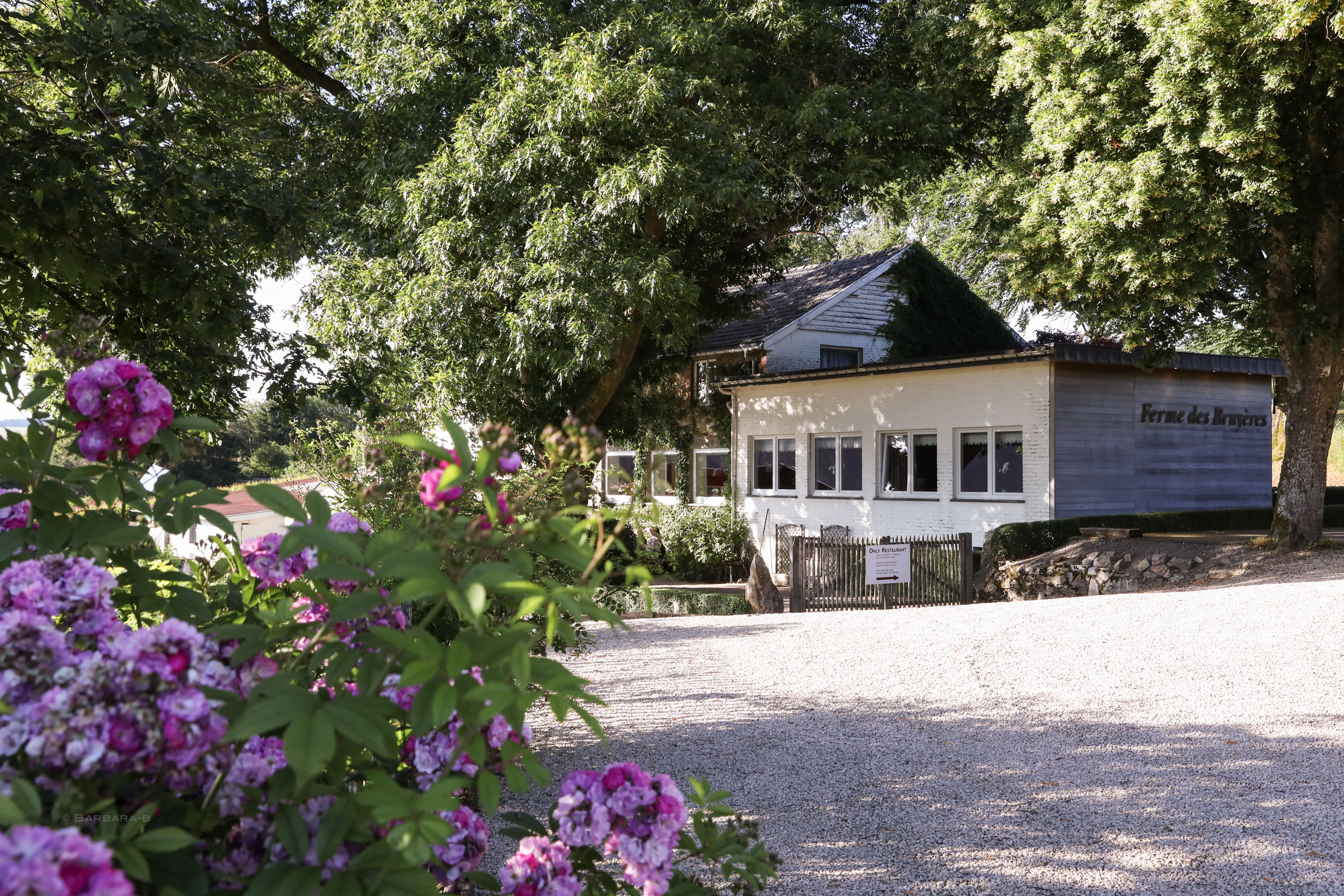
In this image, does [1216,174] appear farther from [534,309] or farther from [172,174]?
[172,174]

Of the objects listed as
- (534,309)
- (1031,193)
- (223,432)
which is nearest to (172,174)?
(223,432)

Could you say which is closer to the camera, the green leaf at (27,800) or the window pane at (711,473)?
the green leaf at (27,800)

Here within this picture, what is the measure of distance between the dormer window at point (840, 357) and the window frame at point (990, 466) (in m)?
6.34

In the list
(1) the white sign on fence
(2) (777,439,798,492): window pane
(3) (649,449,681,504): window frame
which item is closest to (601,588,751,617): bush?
(1) the white sign on fence

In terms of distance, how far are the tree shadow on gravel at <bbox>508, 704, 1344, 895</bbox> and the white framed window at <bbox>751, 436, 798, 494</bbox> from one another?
1470 centimetres

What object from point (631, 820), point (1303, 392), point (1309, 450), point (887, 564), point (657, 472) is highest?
point (1303, 392)

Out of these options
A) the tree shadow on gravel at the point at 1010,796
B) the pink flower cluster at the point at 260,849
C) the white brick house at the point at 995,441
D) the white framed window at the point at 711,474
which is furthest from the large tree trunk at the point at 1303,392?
the pink flower cluster at the point at 260,849

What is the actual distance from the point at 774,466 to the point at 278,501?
70.4 ft

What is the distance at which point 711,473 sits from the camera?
24844mm

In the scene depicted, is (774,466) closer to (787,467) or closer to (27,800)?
(787,467)

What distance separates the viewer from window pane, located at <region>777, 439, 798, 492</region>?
2258 centimetres

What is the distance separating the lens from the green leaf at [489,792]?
4.96 feet

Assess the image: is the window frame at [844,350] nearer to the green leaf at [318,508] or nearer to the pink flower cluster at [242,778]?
the green leaf at [318,508]

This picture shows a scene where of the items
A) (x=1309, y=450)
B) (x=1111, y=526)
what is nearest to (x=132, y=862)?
(x=1309, y=450)
